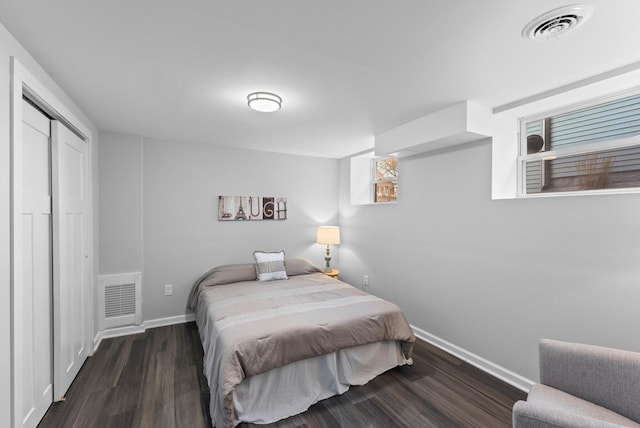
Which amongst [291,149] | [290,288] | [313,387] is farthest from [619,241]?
[291,149]

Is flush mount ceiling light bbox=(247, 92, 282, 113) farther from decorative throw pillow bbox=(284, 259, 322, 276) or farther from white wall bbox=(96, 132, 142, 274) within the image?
decorative throw pillow bbox=(284, 259, 322, 276)

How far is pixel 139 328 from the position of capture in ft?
11.4

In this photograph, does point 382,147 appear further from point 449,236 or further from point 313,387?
point 313,387

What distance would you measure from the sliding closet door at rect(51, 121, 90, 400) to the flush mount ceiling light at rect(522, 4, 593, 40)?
3.16m

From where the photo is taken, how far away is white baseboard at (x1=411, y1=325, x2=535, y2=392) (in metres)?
2.35

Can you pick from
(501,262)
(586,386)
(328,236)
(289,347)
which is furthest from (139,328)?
(586,386)

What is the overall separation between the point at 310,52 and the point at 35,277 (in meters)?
2.28

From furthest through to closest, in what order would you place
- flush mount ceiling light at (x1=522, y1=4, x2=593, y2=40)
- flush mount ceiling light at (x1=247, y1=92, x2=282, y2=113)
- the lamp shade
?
the lamp shade < flush mount ceiling light at (x1=247, y1=92, x2=282, y2=113) < flush mount ceiling light at (x1=522, y1=4, x2=593, y2=40)

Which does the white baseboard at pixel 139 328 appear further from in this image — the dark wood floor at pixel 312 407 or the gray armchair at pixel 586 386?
the gray armchair at pixel 586 386

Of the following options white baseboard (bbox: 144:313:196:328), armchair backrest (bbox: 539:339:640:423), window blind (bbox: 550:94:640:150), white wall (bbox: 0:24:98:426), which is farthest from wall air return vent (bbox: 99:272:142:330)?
window blind (bbox: 550:94:640:150)

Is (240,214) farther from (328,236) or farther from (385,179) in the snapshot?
(385,179)

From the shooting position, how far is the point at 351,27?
4.83 feet

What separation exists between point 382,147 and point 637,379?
2.67 meters

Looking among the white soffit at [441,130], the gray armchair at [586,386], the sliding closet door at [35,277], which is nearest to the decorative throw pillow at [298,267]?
the white soffit at [441,130]
